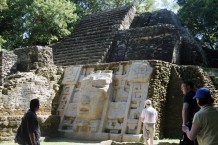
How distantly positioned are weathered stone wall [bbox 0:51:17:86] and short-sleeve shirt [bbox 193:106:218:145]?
495 inches

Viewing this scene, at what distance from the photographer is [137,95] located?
10453mm

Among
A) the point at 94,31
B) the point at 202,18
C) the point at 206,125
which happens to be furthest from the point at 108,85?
the point at 202,18

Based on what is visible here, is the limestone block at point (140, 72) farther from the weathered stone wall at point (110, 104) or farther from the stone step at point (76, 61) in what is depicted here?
the stone step at point (76, 61)

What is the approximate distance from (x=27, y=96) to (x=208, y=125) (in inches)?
364

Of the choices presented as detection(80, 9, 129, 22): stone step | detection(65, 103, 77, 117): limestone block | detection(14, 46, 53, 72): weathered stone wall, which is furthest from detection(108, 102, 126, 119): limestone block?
detection(80, 9, 129, 22): stone step

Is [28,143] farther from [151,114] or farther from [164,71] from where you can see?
[164,71]

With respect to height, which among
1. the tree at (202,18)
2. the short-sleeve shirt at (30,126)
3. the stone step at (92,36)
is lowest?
the short-sleeve shirt at (30,126)

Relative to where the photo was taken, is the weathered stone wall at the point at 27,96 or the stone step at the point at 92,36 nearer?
the weathered stone wall at the point at 27,96

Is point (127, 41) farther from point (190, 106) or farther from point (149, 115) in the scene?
point (190, 106)

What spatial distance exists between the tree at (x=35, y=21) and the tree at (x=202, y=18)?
764cm

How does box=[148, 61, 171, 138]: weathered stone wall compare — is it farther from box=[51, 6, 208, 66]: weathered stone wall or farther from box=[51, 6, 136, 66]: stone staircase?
box=[51, 6, 136, 66]: stone staircase

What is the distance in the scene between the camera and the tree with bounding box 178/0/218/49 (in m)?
16.9

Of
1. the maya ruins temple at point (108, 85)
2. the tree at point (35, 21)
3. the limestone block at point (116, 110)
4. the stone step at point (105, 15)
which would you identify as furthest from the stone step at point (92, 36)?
the limestone block at point (116, 110)

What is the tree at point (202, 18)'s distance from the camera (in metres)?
16.9
